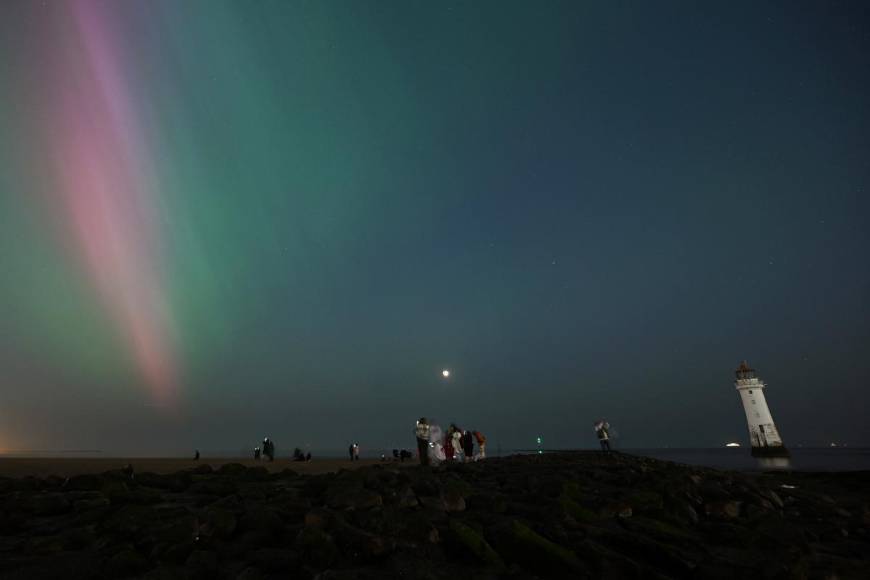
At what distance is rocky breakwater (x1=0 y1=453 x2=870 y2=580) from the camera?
6.06 meters

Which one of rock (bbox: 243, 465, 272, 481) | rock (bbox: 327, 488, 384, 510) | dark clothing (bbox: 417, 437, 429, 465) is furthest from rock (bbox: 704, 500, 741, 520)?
dark clothing (bbox: 417, 437, 429, 465)

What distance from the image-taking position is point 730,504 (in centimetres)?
1132

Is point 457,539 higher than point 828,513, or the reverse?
point 457,539

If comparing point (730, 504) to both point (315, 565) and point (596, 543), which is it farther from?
point (315, 565)

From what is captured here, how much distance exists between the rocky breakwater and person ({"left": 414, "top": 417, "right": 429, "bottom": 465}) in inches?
416

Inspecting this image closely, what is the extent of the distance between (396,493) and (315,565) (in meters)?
3.71

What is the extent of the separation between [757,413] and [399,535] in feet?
261

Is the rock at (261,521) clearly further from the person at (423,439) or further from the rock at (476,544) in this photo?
the person at (423,439)

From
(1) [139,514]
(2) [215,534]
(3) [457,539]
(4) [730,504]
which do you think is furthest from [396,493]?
(4) [730,504]

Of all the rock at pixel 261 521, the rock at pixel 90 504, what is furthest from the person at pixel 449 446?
the rock at pixel 261 521

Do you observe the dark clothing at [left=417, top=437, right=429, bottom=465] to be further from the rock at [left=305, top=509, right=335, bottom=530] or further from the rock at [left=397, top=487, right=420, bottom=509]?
the rock at [left=305, top=509, right=335, bottom=530]

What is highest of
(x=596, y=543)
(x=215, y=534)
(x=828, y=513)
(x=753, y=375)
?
(x=753, y=375)

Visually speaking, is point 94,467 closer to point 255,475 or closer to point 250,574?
point 255,475

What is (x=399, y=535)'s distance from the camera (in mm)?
7105
